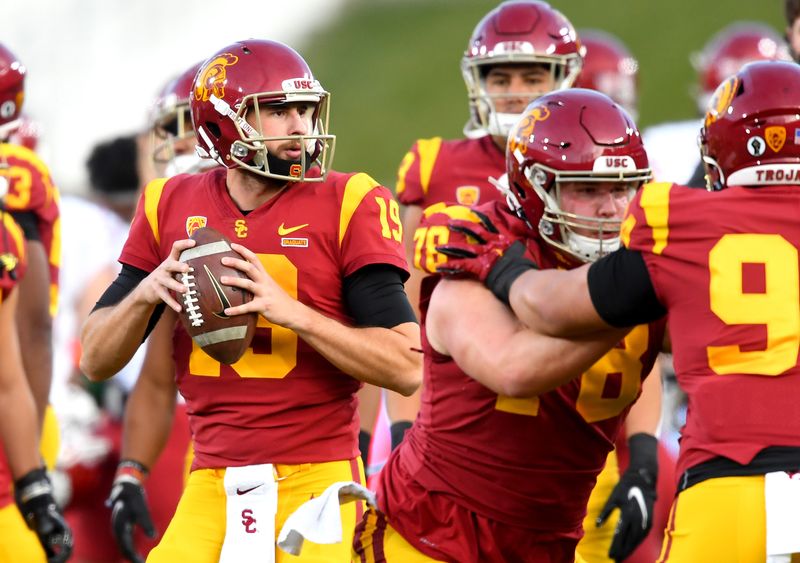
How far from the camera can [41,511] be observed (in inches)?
191

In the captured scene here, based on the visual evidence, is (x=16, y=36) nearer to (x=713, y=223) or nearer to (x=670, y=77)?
(x=670, y=77)

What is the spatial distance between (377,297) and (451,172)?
6.02ft

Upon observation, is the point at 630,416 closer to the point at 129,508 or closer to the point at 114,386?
the point at 129,508

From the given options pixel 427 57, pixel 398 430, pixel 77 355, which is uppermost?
pixel 398 430

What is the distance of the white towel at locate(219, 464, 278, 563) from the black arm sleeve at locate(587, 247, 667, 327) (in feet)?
3.70

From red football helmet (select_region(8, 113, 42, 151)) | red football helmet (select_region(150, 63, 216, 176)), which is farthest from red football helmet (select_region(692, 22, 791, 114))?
red football helmet (select_region(150, 63, 216, 176))

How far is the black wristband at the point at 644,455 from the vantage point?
16.0 feet

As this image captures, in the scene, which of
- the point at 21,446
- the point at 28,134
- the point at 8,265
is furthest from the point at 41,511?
the point at 28,134

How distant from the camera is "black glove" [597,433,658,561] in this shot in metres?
4.77

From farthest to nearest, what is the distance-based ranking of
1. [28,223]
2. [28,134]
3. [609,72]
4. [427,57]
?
[427,57] → [609,72] → [28,134] → [28,223]

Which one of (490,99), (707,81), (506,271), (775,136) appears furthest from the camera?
(707,81)

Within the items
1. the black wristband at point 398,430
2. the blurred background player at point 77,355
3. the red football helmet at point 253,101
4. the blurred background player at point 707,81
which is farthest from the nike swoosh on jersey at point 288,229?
the blurred background player at point 707,81

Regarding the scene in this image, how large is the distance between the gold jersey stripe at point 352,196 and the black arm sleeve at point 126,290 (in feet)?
1.83

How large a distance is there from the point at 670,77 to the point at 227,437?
57.9 ft
